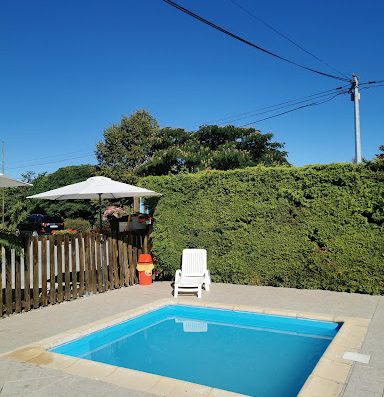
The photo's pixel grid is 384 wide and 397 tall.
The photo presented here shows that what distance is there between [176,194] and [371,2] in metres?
8.54

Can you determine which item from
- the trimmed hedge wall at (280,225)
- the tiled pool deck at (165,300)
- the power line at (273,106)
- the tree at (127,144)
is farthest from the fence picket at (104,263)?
the tree at (127,144)

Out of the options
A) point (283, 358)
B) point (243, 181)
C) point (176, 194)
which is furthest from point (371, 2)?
point (283, 358)

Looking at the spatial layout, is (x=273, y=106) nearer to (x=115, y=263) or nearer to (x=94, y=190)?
(x=94, y=190)

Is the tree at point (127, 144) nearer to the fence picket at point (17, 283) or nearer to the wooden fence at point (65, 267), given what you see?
the wooden fence at point (65, 267)

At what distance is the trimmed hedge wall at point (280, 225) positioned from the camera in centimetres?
799

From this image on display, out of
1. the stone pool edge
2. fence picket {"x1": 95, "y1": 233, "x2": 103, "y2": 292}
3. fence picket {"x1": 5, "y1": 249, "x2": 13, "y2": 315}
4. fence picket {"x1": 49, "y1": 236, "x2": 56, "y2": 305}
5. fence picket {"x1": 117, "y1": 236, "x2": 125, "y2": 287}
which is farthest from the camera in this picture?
fence picket {"x1": 117, "y1": 236, "x2": 125, "y2": 287}

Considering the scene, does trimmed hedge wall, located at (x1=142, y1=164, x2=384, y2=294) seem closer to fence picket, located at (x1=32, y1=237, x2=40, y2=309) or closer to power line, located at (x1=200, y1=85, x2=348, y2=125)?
fence picket, located at (x1=32, y1=237, x2=40, y2=309)

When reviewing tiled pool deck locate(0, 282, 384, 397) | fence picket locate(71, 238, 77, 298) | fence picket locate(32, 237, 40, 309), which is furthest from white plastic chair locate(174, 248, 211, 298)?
fence picket locate(32, 237, 40, 309)

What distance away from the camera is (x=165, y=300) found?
7.70m

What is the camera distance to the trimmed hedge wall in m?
7.99

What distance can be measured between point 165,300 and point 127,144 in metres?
29.5

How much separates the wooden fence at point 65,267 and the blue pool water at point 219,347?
2.02 m

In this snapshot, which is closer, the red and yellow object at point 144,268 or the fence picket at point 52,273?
the fence picket at point 52,273

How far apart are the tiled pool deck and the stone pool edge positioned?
10mm
